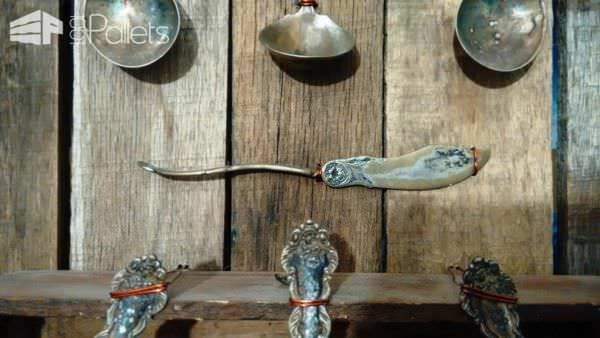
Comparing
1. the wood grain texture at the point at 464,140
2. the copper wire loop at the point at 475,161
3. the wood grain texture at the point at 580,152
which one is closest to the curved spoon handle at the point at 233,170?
the wood grain texture at the point at 464,140

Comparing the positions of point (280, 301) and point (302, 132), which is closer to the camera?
point (280, 301)

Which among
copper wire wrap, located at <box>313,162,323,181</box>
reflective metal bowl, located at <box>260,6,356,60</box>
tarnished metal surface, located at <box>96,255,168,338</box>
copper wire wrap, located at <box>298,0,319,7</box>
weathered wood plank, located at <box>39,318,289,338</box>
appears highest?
copper wire wrap, located at <box>298,0,319,7</box>

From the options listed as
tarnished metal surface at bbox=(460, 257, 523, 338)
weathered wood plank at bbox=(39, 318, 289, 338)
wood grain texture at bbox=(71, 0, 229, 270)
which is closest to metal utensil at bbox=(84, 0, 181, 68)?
wood grain texture at bbox=(71, 0, 229, 270)

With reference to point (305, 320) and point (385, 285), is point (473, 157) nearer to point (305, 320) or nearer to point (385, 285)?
point (385, 285)

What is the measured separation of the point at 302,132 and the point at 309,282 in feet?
0.96

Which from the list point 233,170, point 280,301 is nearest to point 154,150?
point 233,170

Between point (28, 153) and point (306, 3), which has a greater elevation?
Answer: point (306, 3)

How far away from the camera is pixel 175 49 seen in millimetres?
833

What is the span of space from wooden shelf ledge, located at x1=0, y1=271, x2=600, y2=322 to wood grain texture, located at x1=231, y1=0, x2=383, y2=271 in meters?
0.11

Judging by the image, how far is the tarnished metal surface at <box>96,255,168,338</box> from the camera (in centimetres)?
62

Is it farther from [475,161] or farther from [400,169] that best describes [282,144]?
[475,161]

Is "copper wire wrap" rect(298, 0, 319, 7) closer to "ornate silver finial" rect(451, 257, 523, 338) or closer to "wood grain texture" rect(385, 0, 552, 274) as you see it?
"wood grain texture" rect(385, 0, 552, 274)

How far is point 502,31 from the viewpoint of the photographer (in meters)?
0.82

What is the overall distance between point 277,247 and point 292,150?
17 centimetres
